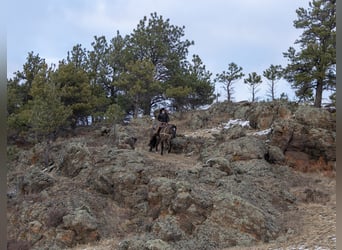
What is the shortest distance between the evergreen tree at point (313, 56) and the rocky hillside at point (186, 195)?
4.12 meters

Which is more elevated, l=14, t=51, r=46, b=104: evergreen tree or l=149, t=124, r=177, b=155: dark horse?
l=14, t=51, r=46, b=104: evergreen tree

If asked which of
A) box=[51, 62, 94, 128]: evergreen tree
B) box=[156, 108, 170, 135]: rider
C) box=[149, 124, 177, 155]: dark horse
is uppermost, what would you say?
box=[51, 62, 94, 128]: evergreen tree

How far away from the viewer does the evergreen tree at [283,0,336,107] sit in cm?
1767

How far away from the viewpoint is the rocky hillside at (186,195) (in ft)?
26.9

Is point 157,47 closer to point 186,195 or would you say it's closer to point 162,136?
point 162,136

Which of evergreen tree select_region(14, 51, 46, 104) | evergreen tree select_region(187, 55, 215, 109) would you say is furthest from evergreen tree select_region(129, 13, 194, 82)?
evergreen tree select_region(14, 51, 46, 104)

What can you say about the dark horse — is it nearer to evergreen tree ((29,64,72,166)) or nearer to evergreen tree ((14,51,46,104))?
evergreen tree ((29,64,72,166))

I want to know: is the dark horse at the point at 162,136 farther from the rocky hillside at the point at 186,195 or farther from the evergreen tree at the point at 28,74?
the evergreen tree at the point at 28,74

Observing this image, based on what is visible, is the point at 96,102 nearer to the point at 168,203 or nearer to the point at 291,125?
the point at 291,125

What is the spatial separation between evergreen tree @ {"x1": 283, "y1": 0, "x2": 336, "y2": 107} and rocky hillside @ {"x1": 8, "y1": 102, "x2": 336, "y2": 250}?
4.12m

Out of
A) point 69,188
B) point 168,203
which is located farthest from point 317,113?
point 69,188

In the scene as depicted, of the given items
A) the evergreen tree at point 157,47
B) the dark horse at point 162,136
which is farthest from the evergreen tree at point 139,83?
the dark horse at point 162,136

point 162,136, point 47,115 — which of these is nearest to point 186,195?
point 162,136

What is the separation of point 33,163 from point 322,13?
1520 centimetres
